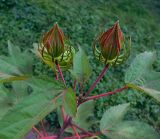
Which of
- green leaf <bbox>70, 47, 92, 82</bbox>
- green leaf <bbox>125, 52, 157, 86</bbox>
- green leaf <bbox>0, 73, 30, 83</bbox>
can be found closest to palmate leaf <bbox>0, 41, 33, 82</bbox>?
green leaf <bbox>0, 73, 30, 83</bbox>

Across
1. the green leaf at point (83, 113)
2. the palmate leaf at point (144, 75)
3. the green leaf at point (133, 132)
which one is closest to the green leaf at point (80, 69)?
the palmate leaf at point (144, 75)

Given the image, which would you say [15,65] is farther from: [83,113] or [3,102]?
[83,113]

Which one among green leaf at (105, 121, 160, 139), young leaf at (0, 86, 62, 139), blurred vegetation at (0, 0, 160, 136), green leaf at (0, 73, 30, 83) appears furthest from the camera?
blurred vegetation at (0, 0, 160, 136)

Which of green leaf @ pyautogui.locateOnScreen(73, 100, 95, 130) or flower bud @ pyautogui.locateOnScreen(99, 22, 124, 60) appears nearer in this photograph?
flower bud @ pyautogui.locateOnScreen(99, 22, 124, 60)

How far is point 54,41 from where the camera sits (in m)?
0.82

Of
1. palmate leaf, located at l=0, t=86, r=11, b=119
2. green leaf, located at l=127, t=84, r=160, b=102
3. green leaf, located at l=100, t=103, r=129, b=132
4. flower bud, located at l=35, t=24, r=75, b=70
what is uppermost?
flower bud, located at l=35, t=24, r=75, b=70

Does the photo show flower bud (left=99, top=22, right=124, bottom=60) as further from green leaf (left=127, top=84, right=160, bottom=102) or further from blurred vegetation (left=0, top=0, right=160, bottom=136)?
blurred vegetation (left=0, top=0, right=160, bottom=136)

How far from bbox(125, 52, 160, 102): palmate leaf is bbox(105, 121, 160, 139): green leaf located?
15 centimetres

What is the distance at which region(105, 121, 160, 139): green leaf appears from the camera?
100 centimetres

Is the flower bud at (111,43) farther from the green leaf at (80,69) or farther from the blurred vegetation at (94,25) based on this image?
the blurred vegetation at (94,25)

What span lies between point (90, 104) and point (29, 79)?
58cm

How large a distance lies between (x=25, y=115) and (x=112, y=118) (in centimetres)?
50

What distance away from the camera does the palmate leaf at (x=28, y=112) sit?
0.66 m

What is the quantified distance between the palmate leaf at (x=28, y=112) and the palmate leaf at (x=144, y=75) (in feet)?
0.73
